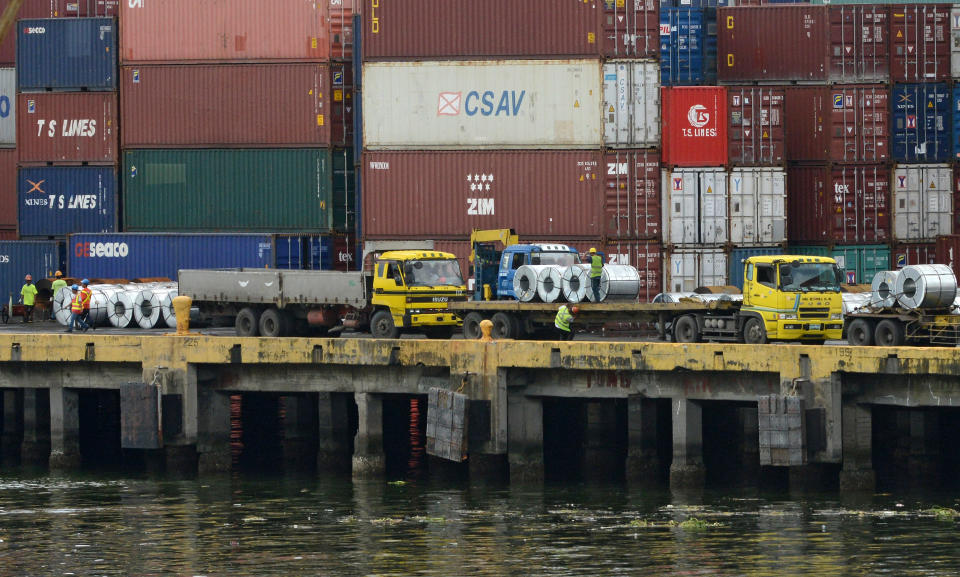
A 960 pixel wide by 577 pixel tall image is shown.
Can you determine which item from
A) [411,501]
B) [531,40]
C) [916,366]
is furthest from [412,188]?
[916,366]

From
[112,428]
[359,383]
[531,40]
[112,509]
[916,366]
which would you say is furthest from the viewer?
[531,40]

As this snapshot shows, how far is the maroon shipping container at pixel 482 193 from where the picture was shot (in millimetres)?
55500

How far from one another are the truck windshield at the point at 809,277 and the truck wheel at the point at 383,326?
34.1 ft

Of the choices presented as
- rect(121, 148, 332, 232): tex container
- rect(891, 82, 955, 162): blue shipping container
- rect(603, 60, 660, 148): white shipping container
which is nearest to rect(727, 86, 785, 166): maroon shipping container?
rect(603, 60, 660, 148): white shipping container

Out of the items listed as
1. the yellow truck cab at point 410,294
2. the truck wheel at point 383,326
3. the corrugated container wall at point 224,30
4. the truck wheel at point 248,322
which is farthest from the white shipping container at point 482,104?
the truck wheel at point 383,326

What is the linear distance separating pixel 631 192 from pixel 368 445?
60.6 ft

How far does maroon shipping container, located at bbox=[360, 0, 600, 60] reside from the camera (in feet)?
182

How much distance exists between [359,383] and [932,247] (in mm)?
27113

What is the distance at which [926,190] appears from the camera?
5931 centimetres

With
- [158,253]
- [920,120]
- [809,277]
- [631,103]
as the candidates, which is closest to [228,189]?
[158,253]

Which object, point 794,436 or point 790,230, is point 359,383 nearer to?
point 794,436

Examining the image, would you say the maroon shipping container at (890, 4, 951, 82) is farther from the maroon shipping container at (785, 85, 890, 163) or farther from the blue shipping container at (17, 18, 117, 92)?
the blue shipping container at (17, 18, 117, 92)

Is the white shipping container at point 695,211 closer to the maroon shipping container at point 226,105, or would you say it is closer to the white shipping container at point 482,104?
the white shipping container at point 482,104

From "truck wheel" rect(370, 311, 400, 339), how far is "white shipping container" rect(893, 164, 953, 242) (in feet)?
73.0
